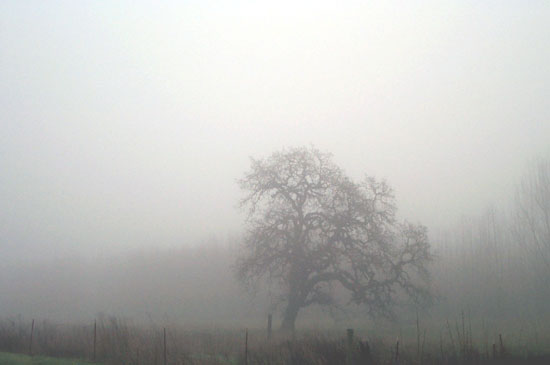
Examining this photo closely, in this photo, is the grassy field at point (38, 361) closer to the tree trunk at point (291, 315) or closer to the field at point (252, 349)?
the field at point (252, 349)

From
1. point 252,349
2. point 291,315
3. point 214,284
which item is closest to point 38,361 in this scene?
point 252,349

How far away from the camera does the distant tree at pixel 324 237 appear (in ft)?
92.6

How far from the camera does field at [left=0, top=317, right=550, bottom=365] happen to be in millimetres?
12406

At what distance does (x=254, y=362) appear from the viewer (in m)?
13.8

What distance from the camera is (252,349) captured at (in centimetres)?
1517

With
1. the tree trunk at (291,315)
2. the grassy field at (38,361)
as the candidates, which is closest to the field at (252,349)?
the grassy field at (38,361)

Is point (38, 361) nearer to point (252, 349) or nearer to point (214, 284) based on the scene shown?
point (252, 349)

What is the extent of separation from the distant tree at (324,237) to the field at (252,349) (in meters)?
9.85

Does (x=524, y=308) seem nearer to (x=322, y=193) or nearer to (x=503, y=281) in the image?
(x=503, y=281)

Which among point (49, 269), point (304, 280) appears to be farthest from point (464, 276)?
point (49, 269)

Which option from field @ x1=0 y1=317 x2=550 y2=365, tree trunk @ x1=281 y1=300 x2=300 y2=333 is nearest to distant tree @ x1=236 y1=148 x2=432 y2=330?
tree trunk @ x1=281 y1=300 x2=300 y2=333

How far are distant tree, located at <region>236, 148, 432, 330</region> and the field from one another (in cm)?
985

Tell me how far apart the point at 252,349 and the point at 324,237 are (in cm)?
1437

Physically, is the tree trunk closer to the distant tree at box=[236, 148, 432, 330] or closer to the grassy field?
the distant tree at box=[236, 148, 432, 330]
